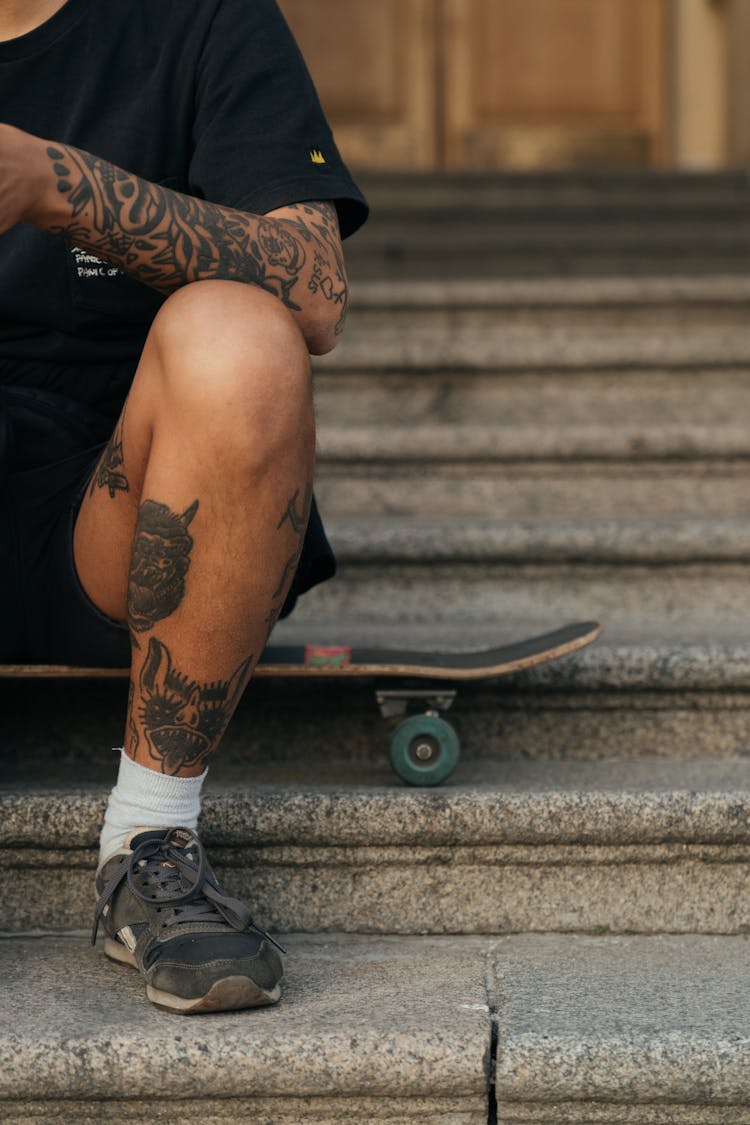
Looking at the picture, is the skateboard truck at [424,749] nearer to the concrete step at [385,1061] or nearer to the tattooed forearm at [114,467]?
the concrete step at [385,1061]

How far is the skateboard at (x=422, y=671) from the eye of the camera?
5.50 ft

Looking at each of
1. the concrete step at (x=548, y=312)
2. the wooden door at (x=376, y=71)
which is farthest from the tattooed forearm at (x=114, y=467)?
the wooden door at (x=376, y=71)

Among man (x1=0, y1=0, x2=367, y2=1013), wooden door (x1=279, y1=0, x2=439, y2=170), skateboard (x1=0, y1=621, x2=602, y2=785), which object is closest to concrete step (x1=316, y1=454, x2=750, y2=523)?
skateboard (x1=0, y1=621, x2=602, y2=785)

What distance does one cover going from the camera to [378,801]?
160 cm

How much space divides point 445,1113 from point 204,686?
494 mm

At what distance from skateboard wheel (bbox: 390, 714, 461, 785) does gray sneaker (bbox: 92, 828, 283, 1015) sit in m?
0.35

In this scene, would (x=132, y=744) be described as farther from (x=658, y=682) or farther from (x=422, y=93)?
(x=422, y=93)

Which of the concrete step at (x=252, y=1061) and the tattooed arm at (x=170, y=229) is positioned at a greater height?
Answer: the tattooed arm at (x=170, y=229)

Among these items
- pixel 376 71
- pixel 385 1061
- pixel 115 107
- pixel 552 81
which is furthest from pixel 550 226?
pixel 385 1061

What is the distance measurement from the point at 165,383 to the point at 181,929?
556 mm

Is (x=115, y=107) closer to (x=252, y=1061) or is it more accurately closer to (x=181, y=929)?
(x=181, y=929)

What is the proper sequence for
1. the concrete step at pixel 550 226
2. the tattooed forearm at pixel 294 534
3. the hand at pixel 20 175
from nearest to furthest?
the hand at pixel 20 175 < the tattooed forearm at pixel 294 534 < the concrete step at pixel 550 226

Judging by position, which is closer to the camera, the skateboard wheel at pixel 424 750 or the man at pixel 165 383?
the man at pixel 165 383

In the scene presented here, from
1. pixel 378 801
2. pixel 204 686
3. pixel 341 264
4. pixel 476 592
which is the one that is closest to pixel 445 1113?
pixel 378 801
